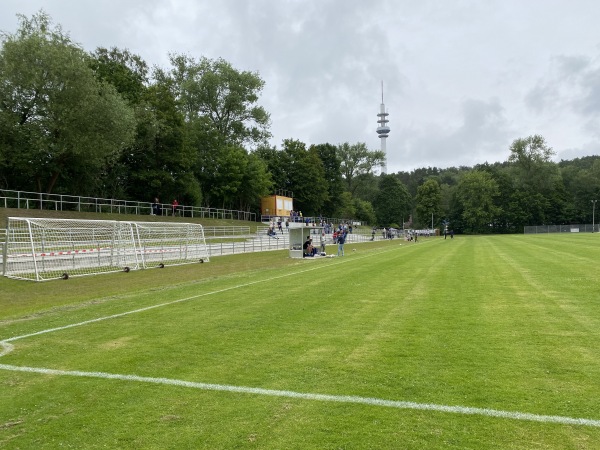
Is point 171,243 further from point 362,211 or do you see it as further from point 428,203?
point 428,203

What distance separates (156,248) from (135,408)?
70.0ft

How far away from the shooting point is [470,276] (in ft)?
46.8

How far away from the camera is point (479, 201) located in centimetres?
10981

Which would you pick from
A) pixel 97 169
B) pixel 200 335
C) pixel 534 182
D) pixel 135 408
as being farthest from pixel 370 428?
pixel 534 182

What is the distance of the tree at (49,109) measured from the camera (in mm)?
31594

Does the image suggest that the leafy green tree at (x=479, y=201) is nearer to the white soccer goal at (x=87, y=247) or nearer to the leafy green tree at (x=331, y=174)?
the leafy green tree at (x=331, y=174)

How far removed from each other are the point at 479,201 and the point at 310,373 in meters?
114

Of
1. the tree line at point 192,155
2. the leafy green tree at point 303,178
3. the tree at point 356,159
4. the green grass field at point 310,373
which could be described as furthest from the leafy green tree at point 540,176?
the green grass field at point 310,373

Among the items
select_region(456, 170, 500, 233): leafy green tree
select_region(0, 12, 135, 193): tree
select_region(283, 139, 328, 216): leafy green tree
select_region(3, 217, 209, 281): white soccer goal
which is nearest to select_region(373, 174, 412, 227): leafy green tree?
select_region(456, 170, 500, 233): leafy green tree

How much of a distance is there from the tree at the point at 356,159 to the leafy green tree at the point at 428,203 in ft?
56.5

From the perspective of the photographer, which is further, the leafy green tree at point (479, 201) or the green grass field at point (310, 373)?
the leafy green tree at point (479, 201)

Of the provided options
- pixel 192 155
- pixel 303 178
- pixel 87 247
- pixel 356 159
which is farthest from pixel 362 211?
pixel 87 247

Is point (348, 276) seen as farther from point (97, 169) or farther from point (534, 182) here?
point (534, 182)

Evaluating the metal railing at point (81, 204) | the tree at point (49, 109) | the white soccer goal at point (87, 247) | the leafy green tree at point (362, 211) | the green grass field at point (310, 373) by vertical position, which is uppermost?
the tree at point (49, 109)
